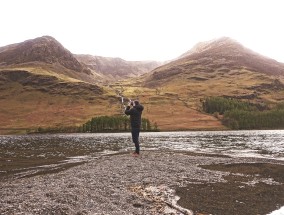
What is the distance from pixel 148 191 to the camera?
957 inches

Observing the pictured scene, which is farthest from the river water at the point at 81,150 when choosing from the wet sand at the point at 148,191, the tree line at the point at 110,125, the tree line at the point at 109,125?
the tree line at the point at 109,125

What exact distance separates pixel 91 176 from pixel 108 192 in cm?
596

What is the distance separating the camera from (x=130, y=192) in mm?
23641

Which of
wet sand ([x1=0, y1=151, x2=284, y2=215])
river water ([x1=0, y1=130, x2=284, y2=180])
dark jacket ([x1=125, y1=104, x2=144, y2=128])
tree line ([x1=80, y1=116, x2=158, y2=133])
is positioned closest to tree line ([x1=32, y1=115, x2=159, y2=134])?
tree line ([x1=80, y1=116, x2=158, y2=133])

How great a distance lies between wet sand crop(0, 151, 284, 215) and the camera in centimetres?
1959

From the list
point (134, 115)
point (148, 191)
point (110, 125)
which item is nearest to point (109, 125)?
point (110, 125)

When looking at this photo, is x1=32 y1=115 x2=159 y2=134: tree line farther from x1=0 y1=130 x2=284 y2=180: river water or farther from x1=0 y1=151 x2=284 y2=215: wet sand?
x1=0 y1=151 x2=284 y2=215: wet sand

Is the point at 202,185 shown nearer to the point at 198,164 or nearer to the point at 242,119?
the point at 198,164

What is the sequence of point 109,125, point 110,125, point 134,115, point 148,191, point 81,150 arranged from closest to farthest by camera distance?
point 148,191 → point 134,115 → point 81,150 → point 109,125 → point 110,125

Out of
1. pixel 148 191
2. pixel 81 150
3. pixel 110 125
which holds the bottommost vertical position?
pixel 110 125

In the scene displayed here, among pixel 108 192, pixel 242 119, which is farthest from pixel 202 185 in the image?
pixel 242 119

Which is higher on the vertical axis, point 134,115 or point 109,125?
point 134,115

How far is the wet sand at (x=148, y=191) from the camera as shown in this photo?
64.3ft

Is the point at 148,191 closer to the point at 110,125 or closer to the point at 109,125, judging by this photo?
the point at 109,125
